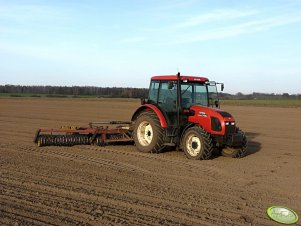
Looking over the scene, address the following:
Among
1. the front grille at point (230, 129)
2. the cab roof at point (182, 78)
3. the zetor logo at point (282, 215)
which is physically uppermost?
the cab roof at point (182, 78)

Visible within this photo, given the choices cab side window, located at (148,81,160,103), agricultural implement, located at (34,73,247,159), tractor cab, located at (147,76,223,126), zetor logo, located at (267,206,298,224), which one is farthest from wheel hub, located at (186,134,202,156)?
zetor logo, located at (267,206,298,224)

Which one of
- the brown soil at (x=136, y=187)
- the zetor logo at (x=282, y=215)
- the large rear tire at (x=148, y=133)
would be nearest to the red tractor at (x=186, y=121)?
the large rear tire at (x=148, y=133)

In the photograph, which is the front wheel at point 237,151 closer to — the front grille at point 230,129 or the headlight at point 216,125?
the front grille at point 230,129

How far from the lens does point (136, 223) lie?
4984 millimetres

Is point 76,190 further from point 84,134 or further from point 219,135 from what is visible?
point 84,134

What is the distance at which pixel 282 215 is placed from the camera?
5582 millimetres

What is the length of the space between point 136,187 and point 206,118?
136 inches

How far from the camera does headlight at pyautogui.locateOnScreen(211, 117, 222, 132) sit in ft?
31.2

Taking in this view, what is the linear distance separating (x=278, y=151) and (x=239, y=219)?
6964 millimetres

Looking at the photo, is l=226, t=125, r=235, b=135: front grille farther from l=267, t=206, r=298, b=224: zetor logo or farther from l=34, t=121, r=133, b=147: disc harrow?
l=267, t=206, r=298, b=224: zetor logo

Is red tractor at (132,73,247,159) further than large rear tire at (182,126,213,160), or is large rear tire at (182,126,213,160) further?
red tractor at (132,73,247,159)

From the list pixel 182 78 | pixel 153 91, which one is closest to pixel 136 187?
pixel 182 78

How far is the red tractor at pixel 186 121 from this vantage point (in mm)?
9562

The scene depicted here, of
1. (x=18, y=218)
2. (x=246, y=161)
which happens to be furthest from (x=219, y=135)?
(x=18, y=218)
